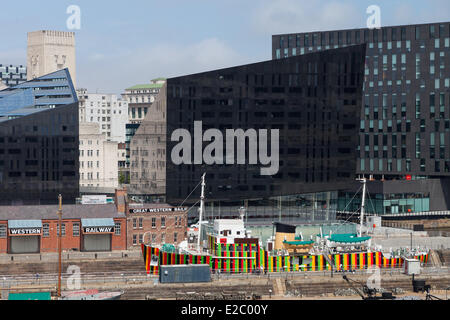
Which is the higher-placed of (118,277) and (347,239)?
(347,239)

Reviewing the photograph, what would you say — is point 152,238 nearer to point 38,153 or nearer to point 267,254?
point 267,254

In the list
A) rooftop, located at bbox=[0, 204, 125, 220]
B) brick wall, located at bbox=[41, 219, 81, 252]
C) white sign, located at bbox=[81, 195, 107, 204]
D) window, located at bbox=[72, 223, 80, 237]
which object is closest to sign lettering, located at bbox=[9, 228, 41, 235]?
brick wall, located at bbox=[41, 219, 81, 252]

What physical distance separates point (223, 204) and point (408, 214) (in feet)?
120

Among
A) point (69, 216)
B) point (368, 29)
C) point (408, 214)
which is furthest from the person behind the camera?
point (368, 29)

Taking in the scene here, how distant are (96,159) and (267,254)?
90.7 m

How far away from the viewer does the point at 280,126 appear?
301 feet

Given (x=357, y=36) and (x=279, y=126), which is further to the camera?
(x=357, y=36)

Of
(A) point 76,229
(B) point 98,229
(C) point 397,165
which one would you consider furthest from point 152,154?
(C) point 397,165

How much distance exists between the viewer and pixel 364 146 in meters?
126

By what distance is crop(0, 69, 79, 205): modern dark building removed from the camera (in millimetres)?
91062

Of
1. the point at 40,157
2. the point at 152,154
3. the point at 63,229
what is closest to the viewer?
the point at 63,229
